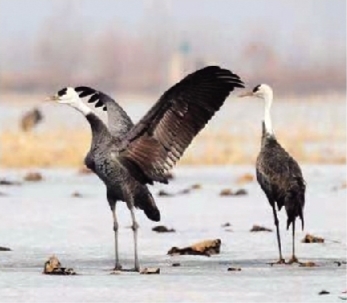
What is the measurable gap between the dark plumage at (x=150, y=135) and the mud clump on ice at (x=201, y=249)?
42 cm

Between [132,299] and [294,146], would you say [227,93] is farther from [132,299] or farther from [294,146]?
[294,146]

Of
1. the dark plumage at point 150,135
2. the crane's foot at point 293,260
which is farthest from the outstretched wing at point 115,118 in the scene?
the crane's foot at point 293,260

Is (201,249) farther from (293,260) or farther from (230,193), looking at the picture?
(230,193)

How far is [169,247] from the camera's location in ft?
36.8

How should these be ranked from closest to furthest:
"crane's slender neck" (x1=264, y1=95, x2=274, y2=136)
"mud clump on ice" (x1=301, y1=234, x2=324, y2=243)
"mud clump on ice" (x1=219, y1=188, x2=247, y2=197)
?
"crane's slender neck" (x1=264, y1=95, x2=274, y2=136) < "mud clump on ice" (x1=301, y1=234, x2=324, y2=243) < "mud clump on ice" (x1=219, y1=188, x2=247, y2=197)

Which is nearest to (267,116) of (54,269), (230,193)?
(54,269)

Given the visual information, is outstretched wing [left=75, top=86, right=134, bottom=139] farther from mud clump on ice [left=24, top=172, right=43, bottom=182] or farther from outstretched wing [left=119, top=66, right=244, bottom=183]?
mud clump on ice [left=24, top=172, right=43, bottom=182]

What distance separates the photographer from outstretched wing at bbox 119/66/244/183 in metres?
9.96

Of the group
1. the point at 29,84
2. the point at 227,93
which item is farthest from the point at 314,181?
the point at 29,84

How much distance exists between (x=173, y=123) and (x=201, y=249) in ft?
3.47

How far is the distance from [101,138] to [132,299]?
2.00 meters

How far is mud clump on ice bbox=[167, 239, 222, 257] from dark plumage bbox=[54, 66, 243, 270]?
1.36 ft

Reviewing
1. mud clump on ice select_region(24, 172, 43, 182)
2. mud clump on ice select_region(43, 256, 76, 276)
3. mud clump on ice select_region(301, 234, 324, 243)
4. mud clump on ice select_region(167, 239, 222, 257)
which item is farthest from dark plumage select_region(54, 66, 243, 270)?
mud clump on ice select_region(24, 172, 43, 182)

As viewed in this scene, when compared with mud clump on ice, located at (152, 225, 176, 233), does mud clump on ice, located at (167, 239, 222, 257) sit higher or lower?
lower
